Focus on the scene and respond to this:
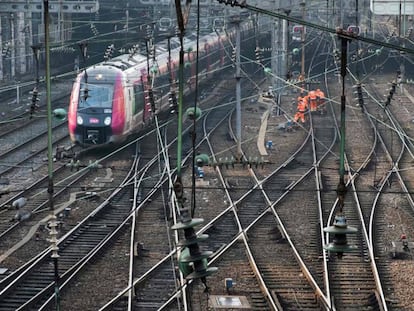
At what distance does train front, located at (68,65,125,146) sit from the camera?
21984 mm

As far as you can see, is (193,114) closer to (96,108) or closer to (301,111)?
(96,108)

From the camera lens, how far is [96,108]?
2202 cm

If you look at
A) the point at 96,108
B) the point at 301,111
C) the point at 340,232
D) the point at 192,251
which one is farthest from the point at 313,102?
the point at 192,251

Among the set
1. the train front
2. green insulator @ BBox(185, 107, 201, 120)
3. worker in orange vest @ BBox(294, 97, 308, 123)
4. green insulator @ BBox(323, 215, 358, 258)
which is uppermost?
green insulator @ BBox(185, 107, 201, 120)

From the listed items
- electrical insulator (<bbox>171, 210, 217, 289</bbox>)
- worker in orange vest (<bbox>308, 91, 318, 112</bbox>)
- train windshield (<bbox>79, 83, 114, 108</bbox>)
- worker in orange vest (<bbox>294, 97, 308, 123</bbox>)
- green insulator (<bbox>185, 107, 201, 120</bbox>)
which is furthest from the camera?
worker in orange vest (<bbox>308, 91, 318, 112</bbox>)

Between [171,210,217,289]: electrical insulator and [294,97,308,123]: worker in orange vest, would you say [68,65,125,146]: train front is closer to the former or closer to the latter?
[294,97,308,123]: worker in orange vest

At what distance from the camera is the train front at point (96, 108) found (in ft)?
72.1

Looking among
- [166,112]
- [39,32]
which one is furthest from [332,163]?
[39,32]

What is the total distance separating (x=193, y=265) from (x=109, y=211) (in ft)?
33.9

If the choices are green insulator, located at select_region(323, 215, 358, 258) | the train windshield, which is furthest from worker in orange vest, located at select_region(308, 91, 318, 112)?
green insulator, located at select_region(323, 215, 358, 258)

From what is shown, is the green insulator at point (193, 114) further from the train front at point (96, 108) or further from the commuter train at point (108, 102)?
the train front at point (96, 108)

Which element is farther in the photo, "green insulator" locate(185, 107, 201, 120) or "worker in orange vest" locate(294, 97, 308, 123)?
"worker in orange vest" locate(294, 97, 308, 123)

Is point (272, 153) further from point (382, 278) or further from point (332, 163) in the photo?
point (382, 278)

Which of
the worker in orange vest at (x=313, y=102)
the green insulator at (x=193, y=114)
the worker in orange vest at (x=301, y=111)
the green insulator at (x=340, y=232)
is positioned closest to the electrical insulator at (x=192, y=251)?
the green insulator at (x=340, y=232)
